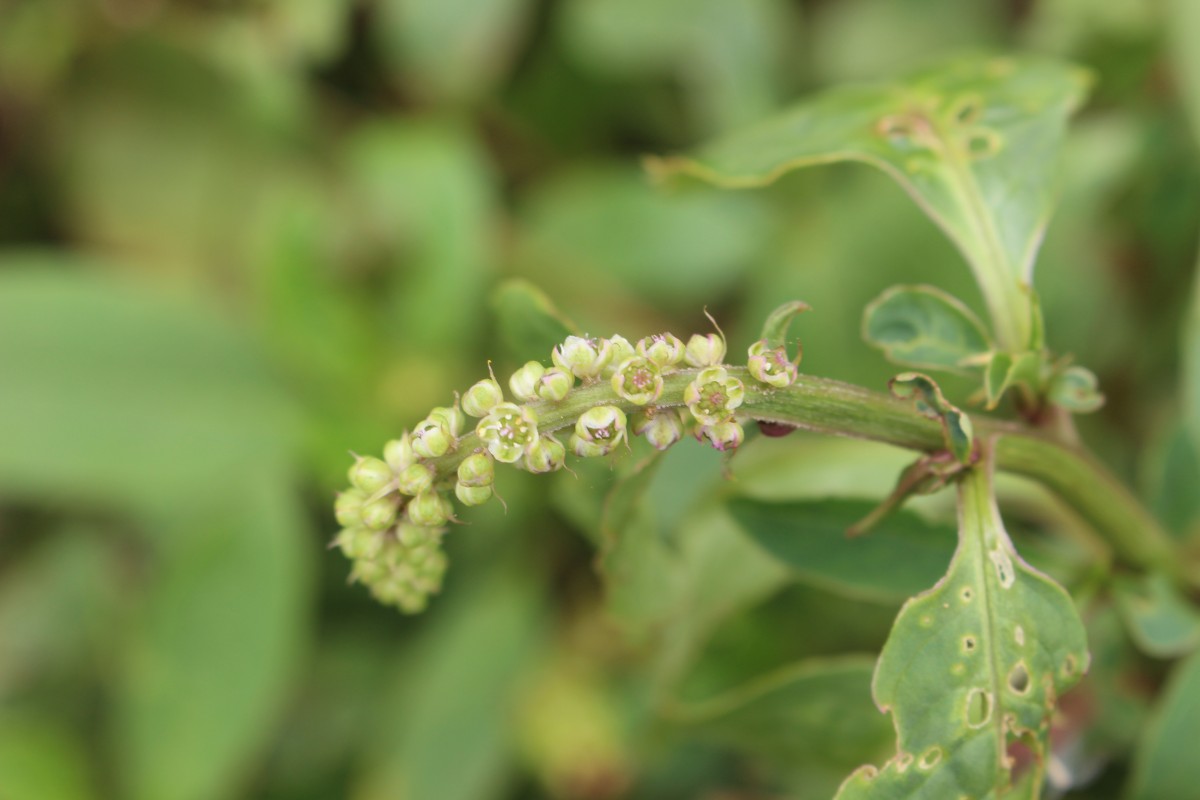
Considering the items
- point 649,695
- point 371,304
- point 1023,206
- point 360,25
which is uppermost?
A: point 360,25

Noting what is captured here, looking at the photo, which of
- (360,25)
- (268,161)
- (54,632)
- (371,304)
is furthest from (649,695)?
(360,25)

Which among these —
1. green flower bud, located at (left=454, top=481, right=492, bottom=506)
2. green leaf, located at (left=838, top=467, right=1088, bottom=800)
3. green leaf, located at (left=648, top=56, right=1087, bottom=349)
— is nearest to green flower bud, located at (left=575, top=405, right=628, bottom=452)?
green flower bud, located at (left=454, top=481, right=492, bottom=506)

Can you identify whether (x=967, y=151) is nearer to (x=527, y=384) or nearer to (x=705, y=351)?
(x=705, y=351)

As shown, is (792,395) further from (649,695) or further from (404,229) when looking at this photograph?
(404,229)

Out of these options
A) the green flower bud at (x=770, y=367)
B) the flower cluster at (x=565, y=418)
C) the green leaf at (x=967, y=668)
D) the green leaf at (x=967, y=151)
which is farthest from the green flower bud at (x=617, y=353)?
the green leaf at (x=967, y=151)

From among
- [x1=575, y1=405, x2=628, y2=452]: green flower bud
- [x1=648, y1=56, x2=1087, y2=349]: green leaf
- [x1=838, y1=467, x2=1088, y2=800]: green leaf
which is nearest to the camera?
[x1=575, y1=405, x2=628, y2=452]: green flower bud

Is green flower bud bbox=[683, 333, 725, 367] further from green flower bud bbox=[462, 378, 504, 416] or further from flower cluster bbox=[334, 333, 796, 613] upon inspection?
A: green flower bud bbox=[462, 378, 504, 416]

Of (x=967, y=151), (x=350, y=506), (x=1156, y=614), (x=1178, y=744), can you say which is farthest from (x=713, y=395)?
(x=1178, y=744)
